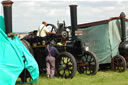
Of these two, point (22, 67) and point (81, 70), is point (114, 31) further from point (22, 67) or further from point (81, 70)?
point (22, 67)

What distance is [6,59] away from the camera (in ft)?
21.3

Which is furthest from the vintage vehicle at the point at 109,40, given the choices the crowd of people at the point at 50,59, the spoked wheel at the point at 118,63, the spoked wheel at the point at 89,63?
the crowd of people at the point at 50,59

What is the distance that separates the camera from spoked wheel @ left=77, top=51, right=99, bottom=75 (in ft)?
32.6

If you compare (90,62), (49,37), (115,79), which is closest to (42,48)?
(49,37)

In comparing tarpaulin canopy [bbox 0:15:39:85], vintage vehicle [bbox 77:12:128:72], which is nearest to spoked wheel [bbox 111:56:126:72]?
vintage vehicle [bbox 77:12:128:72]

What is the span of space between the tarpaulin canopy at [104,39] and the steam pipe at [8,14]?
5.24 metres

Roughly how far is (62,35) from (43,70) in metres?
1.80

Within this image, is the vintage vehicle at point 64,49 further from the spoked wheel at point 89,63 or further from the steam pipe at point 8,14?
the steam pipe at point 8,14

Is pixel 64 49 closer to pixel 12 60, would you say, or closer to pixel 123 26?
pixel 12 60

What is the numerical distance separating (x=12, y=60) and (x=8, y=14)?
142cm

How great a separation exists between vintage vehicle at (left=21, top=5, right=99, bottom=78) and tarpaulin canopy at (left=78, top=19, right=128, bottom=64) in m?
1.50

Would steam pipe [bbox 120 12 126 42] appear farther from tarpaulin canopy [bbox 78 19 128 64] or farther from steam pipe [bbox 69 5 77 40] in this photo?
steam pipe [bbox 69 5 77 40]

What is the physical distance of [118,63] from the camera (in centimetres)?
1145

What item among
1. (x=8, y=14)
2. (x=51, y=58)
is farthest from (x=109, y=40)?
(x=8, y=14)
